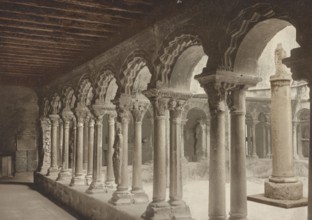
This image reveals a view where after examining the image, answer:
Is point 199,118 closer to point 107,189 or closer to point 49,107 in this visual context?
point 49,107

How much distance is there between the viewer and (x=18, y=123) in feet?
43.1

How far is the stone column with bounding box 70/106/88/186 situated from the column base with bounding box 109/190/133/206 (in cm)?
259

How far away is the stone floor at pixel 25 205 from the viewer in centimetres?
765

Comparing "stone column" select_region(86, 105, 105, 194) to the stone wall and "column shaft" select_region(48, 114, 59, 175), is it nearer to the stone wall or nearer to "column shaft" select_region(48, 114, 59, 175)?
"column shaft" select_region(48, 114, 59, 175)

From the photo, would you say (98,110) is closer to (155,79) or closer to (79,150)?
(79,150)

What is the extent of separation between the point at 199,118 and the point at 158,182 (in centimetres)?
1128

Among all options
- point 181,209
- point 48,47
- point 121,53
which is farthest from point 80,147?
point 181,209

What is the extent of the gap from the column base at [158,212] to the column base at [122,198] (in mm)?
1088

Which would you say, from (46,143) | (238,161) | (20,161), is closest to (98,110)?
(238,161)

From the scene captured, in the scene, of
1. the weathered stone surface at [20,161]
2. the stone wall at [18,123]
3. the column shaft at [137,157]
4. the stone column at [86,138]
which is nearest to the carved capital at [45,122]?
the stone wall at [18,123]

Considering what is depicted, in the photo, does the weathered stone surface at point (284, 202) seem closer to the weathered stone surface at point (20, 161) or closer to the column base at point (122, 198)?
the column base at point (122, 198)

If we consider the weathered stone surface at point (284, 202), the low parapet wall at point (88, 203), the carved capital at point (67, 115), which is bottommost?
the low parapet wall at point (88, 203)

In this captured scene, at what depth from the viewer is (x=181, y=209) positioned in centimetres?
526

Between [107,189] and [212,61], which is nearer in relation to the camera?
[212,61]
